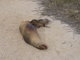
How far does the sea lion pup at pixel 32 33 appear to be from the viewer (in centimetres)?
454

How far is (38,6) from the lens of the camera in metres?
A: 6.73

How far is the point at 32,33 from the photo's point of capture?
4.84 metres

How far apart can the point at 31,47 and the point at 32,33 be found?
32cm

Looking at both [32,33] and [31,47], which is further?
[32,33]

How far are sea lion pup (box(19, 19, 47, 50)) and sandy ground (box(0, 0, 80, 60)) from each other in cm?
7

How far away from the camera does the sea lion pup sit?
14.9ft

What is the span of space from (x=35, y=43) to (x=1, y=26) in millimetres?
1194

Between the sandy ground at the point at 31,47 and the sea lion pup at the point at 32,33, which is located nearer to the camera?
the sandy ground at the point at 31,47

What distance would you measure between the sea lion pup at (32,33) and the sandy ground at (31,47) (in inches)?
2.8

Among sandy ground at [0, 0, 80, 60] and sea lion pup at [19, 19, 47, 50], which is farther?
sea lion pup at [19, 19, 47, 50]

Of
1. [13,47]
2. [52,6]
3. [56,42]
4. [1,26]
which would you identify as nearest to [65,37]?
[56,42]

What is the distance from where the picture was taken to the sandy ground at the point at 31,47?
4.31 meters

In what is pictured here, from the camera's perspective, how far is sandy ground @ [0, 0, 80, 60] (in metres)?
4.31

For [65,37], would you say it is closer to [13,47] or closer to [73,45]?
[73,45]
